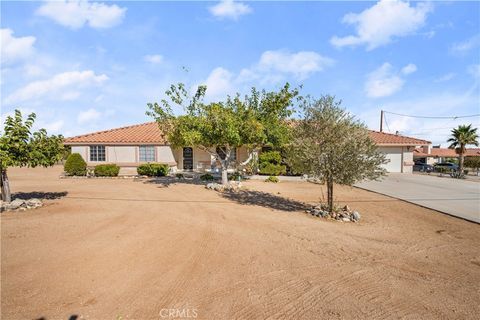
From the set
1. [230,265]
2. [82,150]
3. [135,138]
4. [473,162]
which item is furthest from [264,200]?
[473,162]

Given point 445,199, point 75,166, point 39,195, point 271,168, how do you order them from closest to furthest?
point 39,195
point 445,199
point 75,166
point 271,168

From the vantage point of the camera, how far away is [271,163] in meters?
22.7

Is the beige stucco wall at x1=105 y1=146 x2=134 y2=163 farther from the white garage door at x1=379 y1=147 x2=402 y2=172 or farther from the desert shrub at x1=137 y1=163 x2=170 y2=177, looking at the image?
the white garage door at x1=379 y1=147 x2=402 y2=172

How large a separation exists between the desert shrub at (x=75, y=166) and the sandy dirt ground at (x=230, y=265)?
11961mm

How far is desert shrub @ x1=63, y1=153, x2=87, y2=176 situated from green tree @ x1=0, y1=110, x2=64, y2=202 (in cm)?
1104

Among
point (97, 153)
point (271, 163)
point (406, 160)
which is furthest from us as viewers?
point (406, 160)

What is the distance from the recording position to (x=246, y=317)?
379 cm

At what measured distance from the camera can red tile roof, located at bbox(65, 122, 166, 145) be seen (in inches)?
915

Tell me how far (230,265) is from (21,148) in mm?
9717

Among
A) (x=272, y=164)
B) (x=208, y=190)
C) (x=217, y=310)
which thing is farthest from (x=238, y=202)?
(x=272, y=164)

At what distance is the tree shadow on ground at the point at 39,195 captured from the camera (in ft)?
39.0

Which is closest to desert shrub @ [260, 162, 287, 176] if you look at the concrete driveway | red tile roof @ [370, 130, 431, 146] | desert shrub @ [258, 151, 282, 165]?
desert shrub @ [258, 151, 282, 165]

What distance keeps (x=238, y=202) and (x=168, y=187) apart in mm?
5353

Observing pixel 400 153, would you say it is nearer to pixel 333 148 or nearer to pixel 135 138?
pixel 333 148
